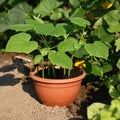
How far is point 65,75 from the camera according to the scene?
3342 millimetres

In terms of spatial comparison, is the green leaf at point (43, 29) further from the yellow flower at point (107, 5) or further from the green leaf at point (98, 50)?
the yellow flower at point (107, 5)

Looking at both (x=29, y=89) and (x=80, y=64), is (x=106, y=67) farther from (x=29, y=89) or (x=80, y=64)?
(x=29, y=89)

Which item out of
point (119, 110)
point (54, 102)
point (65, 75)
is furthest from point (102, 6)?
point (119, 110)

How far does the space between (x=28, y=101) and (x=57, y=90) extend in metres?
0.35

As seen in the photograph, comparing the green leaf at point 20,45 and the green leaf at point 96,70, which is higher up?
the green leaf at point 20,45

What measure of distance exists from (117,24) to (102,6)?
1.65ft

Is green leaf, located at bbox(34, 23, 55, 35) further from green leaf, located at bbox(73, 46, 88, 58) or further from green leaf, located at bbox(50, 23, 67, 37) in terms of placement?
green leaf, located at bbox(73, 46, 88, 58)

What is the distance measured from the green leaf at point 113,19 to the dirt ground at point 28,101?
608 millimetres

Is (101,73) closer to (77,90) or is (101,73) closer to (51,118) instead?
(77,90)

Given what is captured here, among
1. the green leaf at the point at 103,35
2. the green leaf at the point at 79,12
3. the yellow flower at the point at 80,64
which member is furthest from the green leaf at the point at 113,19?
the yellow flower at the point at 80,64

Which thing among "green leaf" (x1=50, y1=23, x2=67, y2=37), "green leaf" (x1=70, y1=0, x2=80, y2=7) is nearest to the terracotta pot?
"green leaf" (x1=50, y1=23, x2=67, y2=37)

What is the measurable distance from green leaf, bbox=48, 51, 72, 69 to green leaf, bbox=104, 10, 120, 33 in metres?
0.48

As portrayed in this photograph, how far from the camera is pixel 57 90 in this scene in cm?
320

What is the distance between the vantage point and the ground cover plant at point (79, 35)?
295 cm
